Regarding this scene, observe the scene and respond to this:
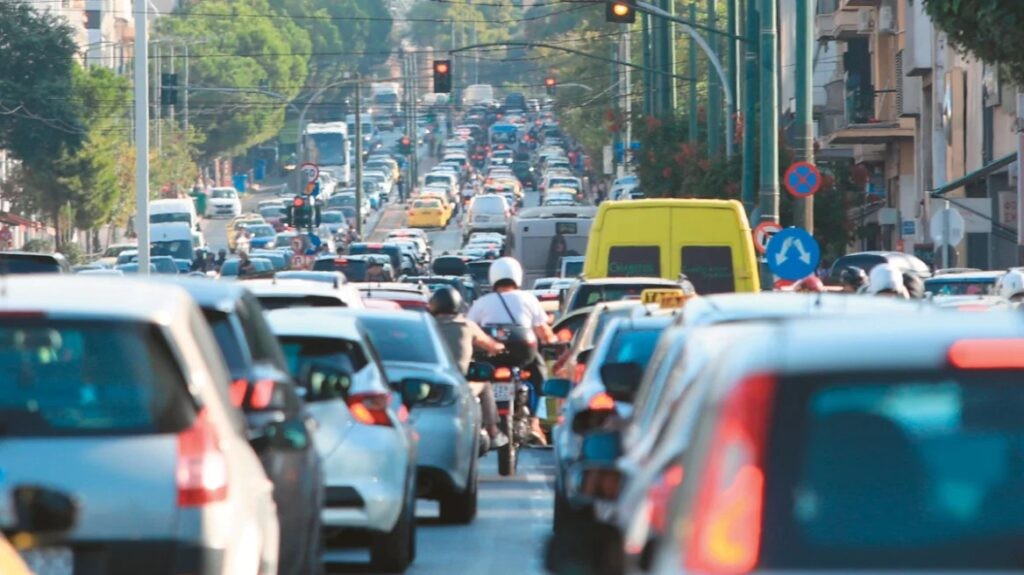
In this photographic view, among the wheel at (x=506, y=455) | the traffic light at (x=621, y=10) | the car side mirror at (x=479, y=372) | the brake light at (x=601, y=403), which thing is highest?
the traffic light at (x=621, y=10)

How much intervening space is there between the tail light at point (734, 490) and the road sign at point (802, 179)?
27.5 m

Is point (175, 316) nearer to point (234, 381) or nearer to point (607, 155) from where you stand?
point (234, 381)

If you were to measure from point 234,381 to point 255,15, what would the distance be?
160 m

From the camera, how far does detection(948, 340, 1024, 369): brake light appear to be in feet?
18.7

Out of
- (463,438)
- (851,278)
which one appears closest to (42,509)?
(463,438)

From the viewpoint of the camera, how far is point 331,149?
5645 inches

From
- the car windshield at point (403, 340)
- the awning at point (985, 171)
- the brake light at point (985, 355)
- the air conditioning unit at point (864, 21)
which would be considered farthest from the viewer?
the air conditioning unit at point (864, 21)

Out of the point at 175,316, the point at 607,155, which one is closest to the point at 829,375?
the point at 175,316

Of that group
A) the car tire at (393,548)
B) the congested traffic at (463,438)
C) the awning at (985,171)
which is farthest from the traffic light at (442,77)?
the car tire at (393,548)

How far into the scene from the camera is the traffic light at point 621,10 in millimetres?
37469

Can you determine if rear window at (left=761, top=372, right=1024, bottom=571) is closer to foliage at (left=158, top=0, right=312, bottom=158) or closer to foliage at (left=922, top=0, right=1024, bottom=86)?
foliage at (left=922, top=0, right=1024, bottom=86)

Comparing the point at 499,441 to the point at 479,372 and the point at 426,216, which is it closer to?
the point at 479,372

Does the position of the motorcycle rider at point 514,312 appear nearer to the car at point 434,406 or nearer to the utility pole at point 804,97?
the car at point 434,406

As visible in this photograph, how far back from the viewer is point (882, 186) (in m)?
70.8
